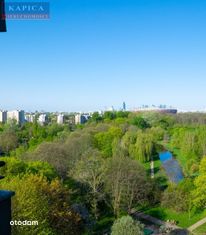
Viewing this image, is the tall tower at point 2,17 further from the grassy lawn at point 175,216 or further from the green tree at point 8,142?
the green tree at point 8,142

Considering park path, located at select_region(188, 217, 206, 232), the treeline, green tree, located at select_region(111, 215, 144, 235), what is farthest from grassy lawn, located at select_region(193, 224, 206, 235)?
green tree, located at select_region(111, 215, 144, 235)

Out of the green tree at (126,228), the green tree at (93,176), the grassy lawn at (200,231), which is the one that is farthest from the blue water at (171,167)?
the green tree at (126,228)

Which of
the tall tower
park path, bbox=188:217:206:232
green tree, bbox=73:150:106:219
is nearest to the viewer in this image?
the tall tower

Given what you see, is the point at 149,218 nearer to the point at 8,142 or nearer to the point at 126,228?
the point at 126,228

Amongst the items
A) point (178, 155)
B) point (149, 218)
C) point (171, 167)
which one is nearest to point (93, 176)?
point (149, 218)

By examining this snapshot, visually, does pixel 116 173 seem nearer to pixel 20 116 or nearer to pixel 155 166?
pixel 155 166

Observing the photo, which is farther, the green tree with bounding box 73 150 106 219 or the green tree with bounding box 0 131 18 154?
the green tree with bounding box 0 131 18 154

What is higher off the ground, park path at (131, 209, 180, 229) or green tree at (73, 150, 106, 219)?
green tree at (73, 150, 106, 219)

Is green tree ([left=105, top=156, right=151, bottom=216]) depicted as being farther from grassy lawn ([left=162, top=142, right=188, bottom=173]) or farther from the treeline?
grassy lawn ([left=162, top=142, right=188, bottom=173])

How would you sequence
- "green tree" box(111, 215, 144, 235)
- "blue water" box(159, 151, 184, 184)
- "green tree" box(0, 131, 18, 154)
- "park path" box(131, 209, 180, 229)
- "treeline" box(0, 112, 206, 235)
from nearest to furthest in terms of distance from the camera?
"treeline" box(0, 112, 206, 235) → "green tree" box(111, 215, 144, 235) → "park path" box(131, 209, 180, 229) → "blue water" box(159, 151, 184, 184) → "green tree" box(0, 131, 18, 154)
